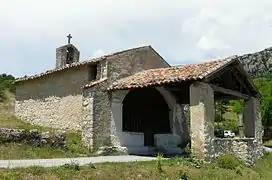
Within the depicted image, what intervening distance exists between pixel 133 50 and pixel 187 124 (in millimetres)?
5817

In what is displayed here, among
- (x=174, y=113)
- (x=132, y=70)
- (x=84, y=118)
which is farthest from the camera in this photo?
(x=174, y=113)

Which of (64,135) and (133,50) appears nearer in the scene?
(64,135)

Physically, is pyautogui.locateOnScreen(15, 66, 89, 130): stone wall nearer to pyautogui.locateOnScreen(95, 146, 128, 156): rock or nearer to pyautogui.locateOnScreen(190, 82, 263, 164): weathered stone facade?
pyautogui.locateOnScreen(95, 146, 128, 156): rock

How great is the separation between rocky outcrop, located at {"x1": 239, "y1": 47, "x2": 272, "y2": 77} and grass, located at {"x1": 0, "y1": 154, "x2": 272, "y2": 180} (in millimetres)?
61641

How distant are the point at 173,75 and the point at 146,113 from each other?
451 centimetres

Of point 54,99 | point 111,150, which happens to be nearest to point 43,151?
point 111,150

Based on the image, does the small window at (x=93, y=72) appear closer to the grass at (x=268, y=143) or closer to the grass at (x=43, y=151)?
the grass at (x=43, y=151)

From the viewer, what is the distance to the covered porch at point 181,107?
50.0 feet

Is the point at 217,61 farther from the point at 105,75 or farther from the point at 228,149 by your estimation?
the point at 105,75

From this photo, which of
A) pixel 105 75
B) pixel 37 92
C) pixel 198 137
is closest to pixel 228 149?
pixel 198 137

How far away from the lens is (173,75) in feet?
53.7

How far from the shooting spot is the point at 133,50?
64.2 feet

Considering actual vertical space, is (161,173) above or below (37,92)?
below

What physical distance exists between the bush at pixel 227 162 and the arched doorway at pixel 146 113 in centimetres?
527
